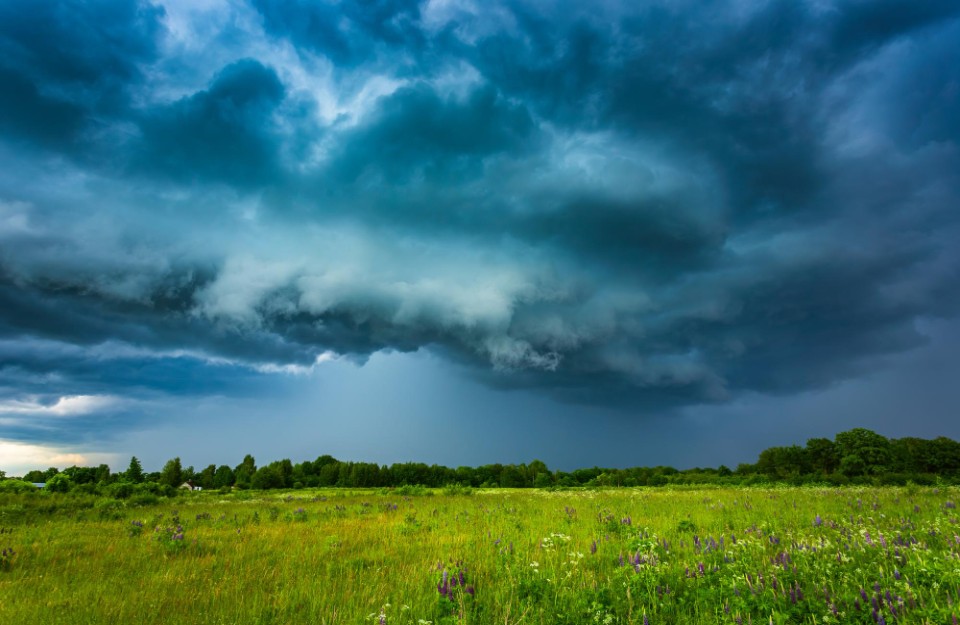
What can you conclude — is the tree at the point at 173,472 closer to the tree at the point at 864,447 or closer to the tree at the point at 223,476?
the tree at the point at 223,476

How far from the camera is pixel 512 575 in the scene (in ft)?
19.9

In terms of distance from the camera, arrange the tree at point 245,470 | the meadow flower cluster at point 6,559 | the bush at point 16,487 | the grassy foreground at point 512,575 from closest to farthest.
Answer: the grassy foreground at point 512,575
the meadow flower cluster at point 6,559
the bush at point 16,487
the tree at point 245,470

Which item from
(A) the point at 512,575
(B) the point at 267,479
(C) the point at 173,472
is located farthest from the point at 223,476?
(A) the point at 512,575

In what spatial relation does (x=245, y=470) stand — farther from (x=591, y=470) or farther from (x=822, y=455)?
(x=822, y=455)

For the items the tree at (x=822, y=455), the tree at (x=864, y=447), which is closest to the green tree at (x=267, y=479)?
the tree at (x=864, y=447)

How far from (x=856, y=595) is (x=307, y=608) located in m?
6.61

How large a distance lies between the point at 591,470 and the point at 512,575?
86.6 meters

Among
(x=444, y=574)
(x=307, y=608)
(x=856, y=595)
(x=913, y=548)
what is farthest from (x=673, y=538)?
(x=307, y=608)

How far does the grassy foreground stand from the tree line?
50136mm

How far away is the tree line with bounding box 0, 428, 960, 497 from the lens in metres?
70.6

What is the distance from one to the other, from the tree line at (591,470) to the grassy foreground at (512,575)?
164 ft

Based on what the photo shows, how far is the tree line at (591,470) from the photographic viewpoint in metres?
70.6

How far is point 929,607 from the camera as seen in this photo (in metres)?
4.20

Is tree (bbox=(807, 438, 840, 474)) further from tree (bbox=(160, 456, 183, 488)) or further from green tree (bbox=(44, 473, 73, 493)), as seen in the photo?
tree (bbox=(160, 456, 183, 488))
